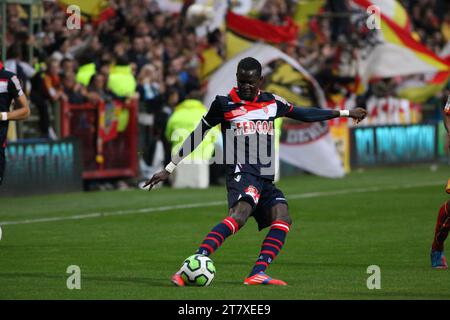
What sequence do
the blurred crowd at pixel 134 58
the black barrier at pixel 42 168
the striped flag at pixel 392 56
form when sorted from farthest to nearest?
the striped flag at pixel 392 56
the blurred crowd at pixel 134 58
the black barrier at pixel 42 168

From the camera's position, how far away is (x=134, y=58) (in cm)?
2481

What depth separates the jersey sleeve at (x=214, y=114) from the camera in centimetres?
1095

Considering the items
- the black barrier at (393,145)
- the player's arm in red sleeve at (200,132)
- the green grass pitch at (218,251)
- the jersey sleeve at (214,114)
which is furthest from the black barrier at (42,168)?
the jersey sleeve at (214,114)

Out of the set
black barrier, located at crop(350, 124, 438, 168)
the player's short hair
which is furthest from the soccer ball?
black barrier, located at crop(350, 124, 438, 168)

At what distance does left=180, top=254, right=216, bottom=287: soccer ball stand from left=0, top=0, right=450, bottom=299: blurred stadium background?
11.6 inches

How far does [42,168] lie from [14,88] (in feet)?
25.8

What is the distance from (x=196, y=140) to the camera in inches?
435

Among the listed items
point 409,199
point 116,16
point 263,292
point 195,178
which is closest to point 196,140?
A: point 263,292

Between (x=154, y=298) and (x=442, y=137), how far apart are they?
74.9 ft

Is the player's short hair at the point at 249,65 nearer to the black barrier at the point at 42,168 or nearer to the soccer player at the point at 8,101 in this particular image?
the soccer player at the point at 8,101

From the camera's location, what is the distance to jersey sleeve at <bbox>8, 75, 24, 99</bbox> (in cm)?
1348

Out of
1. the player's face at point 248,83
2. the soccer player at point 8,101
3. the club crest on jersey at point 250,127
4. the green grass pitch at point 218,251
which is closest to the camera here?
the green grass pitch at point 218,251

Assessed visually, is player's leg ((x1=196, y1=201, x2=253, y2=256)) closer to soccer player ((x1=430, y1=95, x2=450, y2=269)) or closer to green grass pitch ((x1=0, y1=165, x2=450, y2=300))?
green grass pitch ((x1=0, y1=165, x2=450, y2=300))
